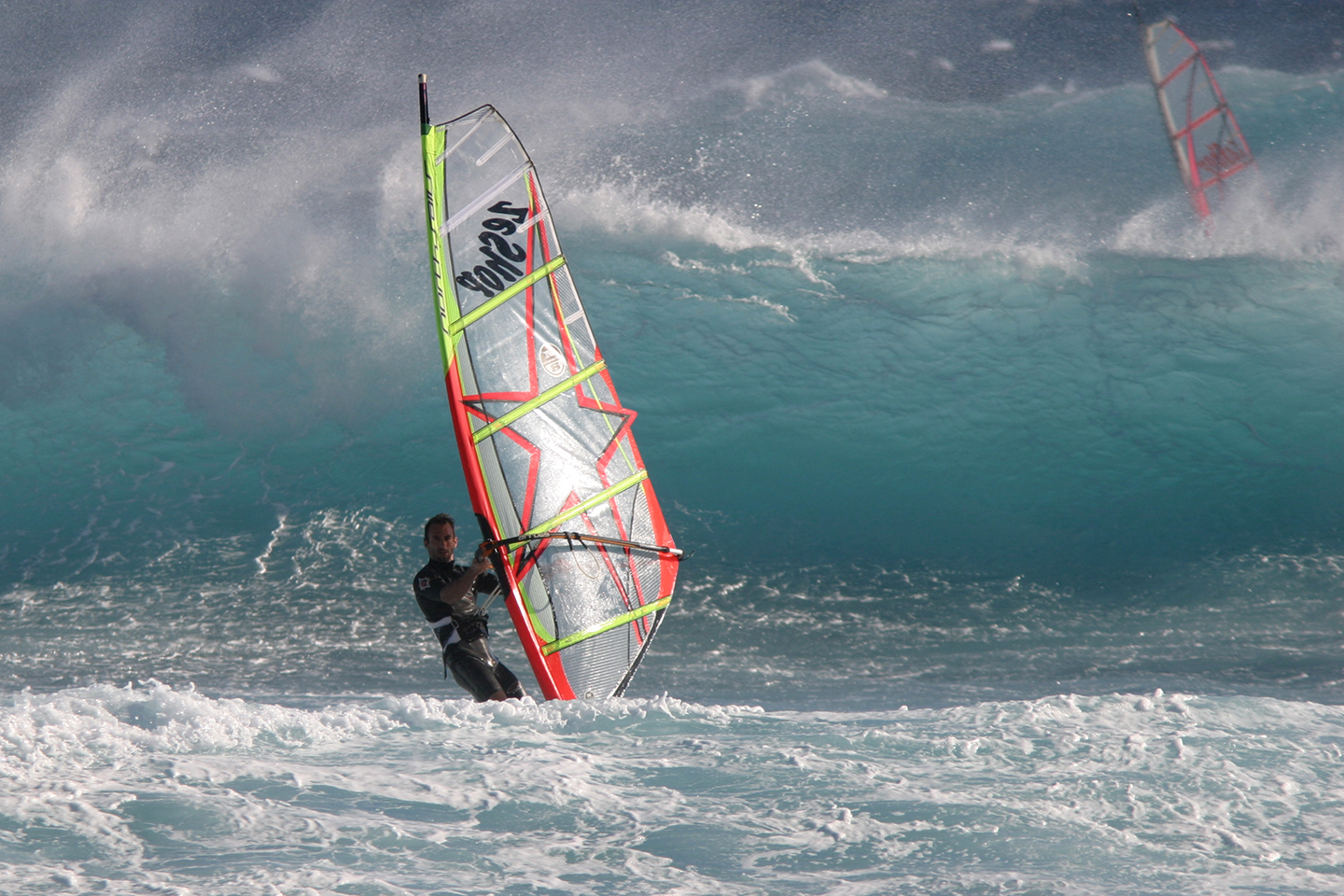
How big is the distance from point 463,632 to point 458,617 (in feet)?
0.24

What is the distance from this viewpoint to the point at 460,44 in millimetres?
15891

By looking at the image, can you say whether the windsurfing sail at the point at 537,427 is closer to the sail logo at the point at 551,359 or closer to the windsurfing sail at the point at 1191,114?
the sail logo at the point at 551,359

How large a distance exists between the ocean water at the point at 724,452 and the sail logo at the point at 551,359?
5.77 feet

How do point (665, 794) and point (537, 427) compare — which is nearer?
point (665, 794)

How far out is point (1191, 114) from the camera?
13062 millimetres

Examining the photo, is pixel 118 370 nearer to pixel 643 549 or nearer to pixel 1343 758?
pixel 643 549

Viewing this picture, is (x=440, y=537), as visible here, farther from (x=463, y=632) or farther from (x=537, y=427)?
(x=537, y=427)

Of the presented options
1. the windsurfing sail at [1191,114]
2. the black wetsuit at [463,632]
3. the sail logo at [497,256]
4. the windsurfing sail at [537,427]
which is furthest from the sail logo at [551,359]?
the windsurfing sail at [1191,114]

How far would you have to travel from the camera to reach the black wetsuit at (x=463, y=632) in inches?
184

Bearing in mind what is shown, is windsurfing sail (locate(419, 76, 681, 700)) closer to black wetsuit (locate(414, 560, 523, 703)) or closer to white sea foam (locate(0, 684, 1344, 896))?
black wetsuit (locate(414, 560, 523, 703))

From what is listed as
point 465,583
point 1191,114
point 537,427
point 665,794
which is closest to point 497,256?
point 537,427

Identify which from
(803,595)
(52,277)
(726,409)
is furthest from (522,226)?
(52,277)

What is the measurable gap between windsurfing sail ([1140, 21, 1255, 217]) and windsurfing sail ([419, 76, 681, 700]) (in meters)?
10.1

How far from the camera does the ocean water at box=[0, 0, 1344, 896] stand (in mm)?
3348
